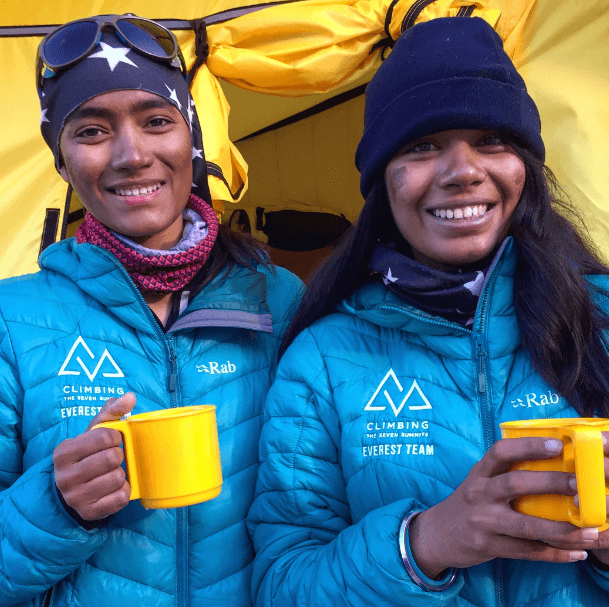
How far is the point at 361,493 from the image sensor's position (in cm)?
93

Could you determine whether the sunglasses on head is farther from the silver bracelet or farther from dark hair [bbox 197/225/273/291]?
the silver bracelet

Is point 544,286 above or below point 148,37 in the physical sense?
below

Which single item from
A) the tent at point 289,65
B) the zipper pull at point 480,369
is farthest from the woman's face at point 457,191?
the tent at point 289,65

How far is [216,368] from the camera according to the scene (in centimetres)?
113

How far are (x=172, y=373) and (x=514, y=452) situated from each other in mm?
608

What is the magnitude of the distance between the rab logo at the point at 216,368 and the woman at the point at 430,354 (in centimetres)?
13

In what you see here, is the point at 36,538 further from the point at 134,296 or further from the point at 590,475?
the point at 590,475

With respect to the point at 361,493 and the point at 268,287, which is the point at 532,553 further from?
the point at 268,287

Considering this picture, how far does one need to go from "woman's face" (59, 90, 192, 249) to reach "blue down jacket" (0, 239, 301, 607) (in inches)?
3.7

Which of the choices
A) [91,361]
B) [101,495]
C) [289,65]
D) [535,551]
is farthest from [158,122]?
[535,551]

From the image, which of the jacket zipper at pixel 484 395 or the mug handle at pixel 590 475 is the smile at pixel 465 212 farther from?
the mug handle at pixel 590 475

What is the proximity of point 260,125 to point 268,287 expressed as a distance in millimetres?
1586

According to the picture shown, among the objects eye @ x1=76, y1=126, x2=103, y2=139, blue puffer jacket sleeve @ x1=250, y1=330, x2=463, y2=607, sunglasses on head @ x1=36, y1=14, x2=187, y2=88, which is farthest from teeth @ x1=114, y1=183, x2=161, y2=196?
blue puffer jacket sleeve @ x1=250, y1=330, x2=463, y2=607

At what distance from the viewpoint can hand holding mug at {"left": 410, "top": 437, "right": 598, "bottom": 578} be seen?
2.20ft
